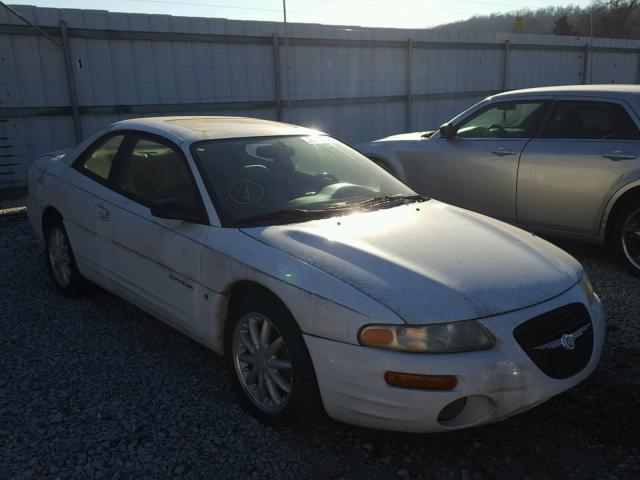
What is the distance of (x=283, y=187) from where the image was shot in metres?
3.51

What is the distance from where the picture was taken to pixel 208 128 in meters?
3.83

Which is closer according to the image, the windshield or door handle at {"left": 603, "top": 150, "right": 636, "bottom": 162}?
the windshield

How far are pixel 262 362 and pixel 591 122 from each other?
4.06m

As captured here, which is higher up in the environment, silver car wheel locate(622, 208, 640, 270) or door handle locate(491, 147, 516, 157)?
door handle locate(491, 147, 516, 157)

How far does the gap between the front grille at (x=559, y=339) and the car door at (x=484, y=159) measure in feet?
10.1

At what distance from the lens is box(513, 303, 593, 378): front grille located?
251 centimetres

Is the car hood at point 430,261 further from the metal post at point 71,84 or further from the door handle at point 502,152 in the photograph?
the metal post at point 71,84

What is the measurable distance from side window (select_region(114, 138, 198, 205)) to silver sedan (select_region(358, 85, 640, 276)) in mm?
3380

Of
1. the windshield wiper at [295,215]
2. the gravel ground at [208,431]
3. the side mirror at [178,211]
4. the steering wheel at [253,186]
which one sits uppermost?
the steering wheel at [253,186]

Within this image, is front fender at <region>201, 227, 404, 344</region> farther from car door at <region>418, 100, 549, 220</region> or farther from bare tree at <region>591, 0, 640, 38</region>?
bare tree at <region>591, 0, 640, 38</region>

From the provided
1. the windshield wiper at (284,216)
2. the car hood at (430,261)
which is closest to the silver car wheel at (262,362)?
the car hood at (430,261)

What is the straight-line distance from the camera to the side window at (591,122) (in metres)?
5.11

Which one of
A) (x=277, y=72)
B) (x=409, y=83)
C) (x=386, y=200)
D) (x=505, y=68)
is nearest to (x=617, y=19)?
(x=505, y=68)

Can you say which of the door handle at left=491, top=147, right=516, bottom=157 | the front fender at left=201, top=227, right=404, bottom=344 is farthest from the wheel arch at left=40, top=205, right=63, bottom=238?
the door handle at left=491, top=147, right=516, bottom=157
